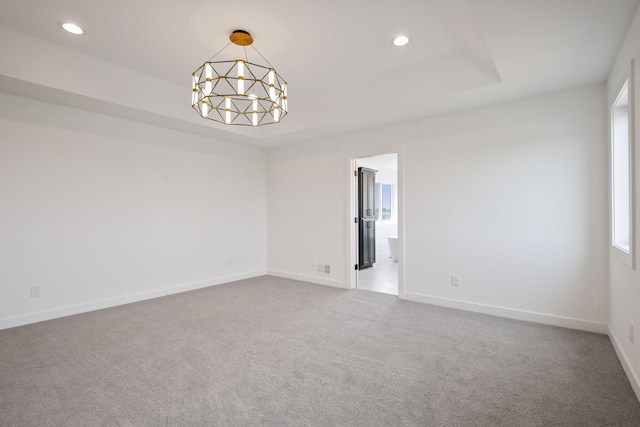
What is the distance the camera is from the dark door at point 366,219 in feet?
20.4

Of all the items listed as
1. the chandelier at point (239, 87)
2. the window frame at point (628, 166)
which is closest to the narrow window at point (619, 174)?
the window frame at point (628, 166)

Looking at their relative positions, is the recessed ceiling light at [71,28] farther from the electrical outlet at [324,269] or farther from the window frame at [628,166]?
the window frame at [628,166]

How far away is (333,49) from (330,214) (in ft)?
8.28

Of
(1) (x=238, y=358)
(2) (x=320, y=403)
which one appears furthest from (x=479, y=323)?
(1) (x=238, y=358)

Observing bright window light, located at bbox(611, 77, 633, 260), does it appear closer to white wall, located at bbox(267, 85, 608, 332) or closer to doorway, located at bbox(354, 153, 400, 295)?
white wall, located at bbox(267, 85, 608, 332)

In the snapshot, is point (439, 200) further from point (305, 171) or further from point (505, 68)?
point (305, 171)

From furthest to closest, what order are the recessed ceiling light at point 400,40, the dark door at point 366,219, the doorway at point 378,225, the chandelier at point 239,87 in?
1. the dark door at point 366,219
2. the doorway at point 378,225
3. the recessed ceiling light at point 400,40
4. the chandelier at point 239,87

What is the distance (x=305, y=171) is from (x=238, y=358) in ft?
11.2

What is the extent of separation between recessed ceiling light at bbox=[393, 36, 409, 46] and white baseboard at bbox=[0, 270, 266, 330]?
417cm

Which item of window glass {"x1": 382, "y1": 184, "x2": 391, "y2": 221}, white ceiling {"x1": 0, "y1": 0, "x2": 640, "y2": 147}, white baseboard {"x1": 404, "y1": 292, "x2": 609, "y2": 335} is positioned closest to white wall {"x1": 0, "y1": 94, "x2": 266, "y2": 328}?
white ceiling {"x1": 0, "y1": 0, "x2": 640, "y2": 147}

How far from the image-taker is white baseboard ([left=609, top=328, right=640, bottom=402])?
197cm

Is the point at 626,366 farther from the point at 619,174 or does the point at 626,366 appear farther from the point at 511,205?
the point at 511,205

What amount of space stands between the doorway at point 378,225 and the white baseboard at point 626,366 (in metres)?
2.32

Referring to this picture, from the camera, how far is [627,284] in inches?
89.1
